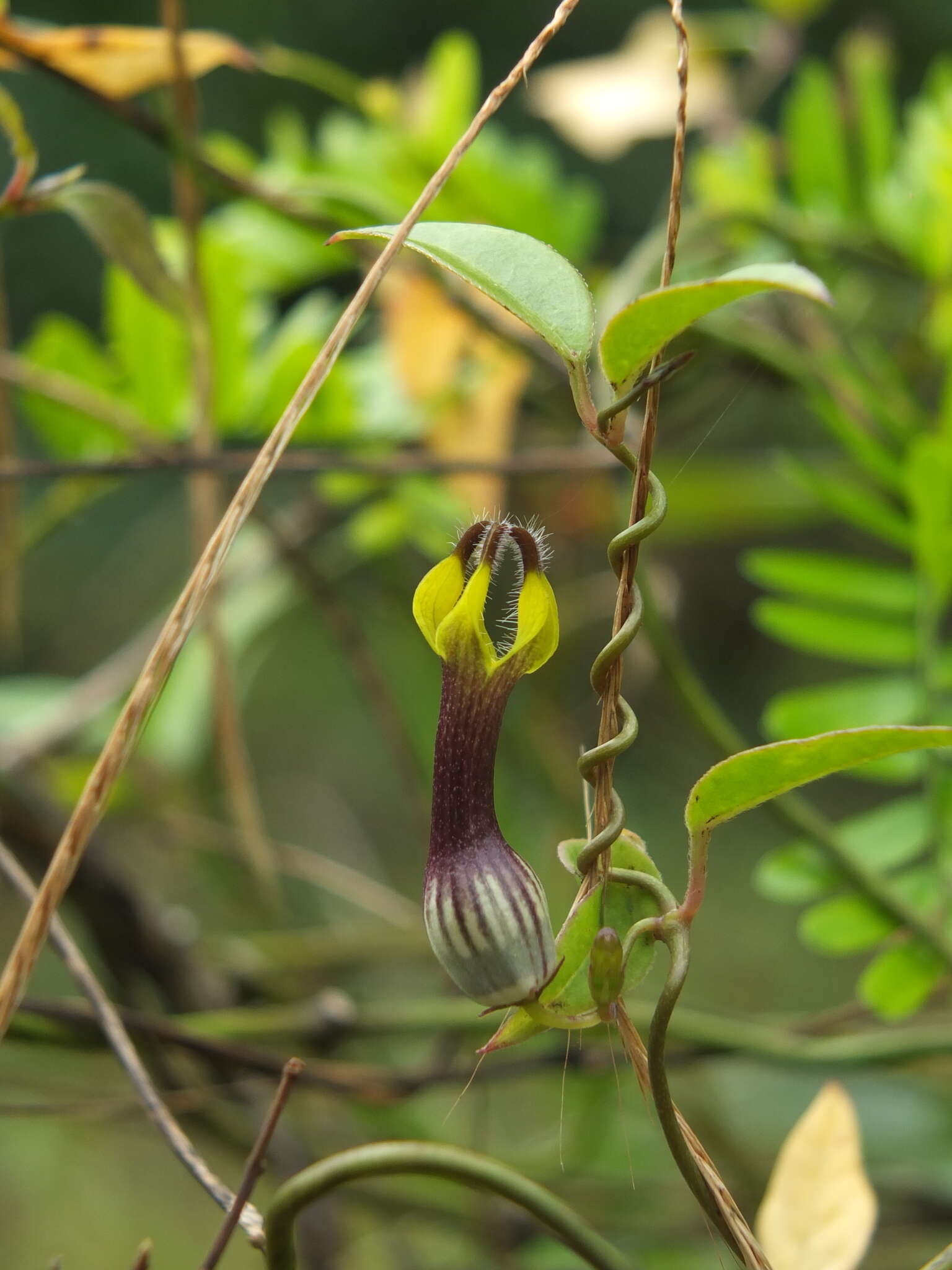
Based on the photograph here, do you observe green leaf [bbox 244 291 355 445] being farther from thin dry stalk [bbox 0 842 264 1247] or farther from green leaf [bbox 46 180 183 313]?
thin dry stalk [bbox 0 842 264 1247]

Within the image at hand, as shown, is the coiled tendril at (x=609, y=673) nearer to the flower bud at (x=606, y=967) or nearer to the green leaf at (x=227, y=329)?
the flower bud at (x=606, y=967)

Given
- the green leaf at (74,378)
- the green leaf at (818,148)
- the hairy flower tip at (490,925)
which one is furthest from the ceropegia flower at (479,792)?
the green leaf at (818,148)

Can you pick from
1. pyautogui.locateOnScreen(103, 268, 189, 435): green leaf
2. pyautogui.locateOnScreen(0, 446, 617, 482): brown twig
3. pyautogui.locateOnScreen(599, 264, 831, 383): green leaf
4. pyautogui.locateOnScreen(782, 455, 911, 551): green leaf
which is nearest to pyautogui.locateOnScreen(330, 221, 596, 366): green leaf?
pyautogui.locateOnScreen(599, 264, 831, 383): green leaf

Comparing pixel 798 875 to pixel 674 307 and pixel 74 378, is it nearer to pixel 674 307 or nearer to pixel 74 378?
pixel 674 307

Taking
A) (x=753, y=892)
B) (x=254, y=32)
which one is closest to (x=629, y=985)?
(x=753, y=892)

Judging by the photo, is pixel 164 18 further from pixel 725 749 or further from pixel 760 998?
pixel 760 998
